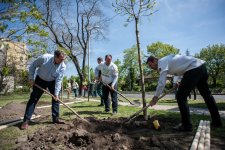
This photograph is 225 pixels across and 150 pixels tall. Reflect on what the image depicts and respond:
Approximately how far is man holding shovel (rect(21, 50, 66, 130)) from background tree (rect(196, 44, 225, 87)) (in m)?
55.9

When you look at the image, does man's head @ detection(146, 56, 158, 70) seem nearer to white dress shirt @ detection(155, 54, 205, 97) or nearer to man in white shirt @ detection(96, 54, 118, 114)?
white dress shirt @ detection(155, 54, 205, 97)

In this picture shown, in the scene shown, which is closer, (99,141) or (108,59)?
(99,141)

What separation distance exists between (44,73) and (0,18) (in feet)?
17.5

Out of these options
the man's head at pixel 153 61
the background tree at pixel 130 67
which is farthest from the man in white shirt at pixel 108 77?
the background tree at pixel 130 67

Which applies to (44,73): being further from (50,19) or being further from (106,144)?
(50,19)

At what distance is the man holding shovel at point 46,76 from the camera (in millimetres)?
5867

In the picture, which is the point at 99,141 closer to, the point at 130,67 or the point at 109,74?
the point at 109,74

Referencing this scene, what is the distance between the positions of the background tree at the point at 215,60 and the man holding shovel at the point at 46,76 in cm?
5588

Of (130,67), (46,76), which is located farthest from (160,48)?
(46,76)

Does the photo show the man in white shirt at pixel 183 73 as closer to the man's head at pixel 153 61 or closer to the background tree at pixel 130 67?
the man's head at pixel 153 61

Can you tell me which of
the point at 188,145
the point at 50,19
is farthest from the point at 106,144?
the point at 50,19

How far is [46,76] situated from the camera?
6035 mm

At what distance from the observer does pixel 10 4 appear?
33.8ft

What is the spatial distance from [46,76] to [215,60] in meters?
59.9
